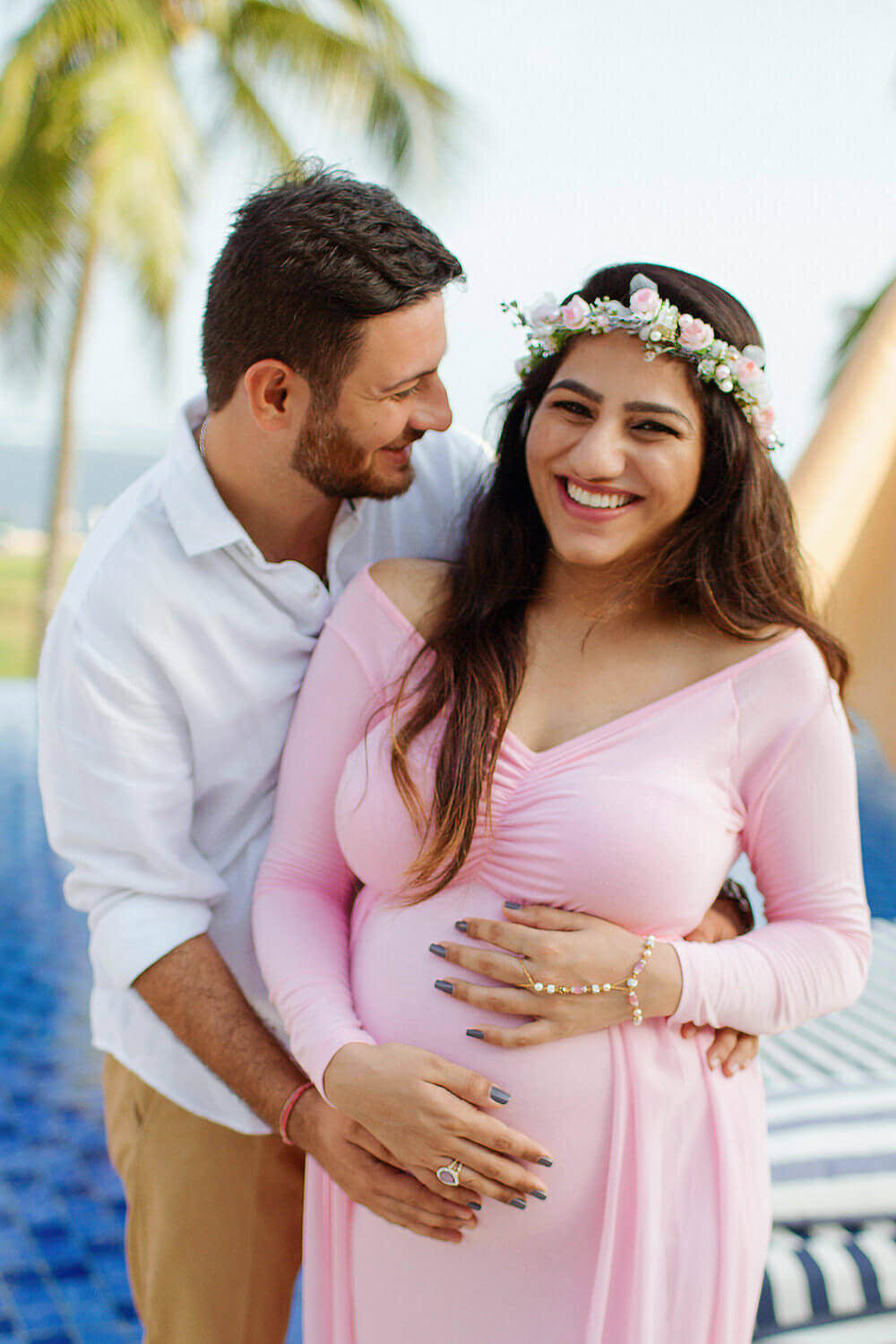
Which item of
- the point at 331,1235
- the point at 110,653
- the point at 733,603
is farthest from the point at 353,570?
the point at 331,1235

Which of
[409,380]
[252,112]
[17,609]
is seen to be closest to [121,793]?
[409,380]

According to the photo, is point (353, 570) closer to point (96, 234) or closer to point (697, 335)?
point (697, 335)

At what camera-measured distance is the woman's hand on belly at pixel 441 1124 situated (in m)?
1.54

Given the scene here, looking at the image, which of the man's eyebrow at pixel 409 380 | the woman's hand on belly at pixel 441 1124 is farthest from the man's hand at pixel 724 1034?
the man's eyebrow at pixel 409 380

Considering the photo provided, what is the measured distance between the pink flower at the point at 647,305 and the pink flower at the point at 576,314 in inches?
3.4

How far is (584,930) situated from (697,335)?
83 centimetres

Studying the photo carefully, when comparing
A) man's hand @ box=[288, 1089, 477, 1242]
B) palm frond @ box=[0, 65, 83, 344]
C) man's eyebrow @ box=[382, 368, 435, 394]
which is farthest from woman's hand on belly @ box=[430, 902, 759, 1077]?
palm frond @ box=[0, 65, 83, 344]

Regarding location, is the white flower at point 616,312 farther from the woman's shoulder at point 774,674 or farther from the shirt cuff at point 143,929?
the shirt cuff at point 143,929

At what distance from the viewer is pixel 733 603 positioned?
1756mm

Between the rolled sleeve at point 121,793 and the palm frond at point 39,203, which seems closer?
the rolled sleeve at point 121,793

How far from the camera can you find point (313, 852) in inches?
71.8

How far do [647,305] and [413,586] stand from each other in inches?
21.1

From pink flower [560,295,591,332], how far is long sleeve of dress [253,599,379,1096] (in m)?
0.58

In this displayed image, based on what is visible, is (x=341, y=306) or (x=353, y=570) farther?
(x=353, y=570)
